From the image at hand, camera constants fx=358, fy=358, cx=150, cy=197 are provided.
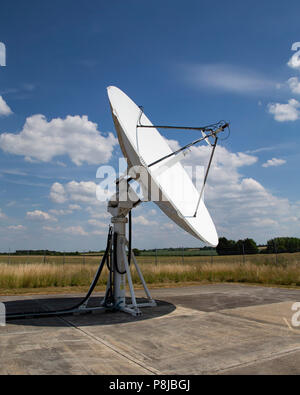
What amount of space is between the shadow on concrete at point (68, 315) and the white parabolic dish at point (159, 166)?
7.86 feet

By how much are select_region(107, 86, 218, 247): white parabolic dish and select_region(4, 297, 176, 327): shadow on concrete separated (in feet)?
7.86

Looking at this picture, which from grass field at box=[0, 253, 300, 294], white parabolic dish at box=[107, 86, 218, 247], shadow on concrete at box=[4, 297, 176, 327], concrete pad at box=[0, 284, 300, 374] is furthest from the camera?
grass field at box=[0, 253, 300, 294]

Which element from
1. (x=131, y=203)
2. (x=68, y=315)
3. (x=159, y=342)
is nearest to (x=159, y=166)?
(x=131, y=203)

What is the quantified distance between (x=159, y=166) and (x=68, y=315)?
429cm

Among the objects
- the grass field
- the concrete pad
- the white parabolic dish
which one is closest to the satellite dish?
the white parabolic dish

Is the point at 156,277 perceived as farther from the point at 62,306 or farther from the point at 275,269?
the point at 62,306

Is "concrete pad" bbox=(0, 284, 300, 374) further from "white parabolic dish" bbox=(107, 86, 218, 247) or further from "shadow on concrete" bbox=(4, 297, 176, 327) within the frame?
"white parabolic dish" bbox=(107, 86, 218, 247)

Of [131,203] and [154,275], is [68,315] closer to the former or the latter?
[131,203]

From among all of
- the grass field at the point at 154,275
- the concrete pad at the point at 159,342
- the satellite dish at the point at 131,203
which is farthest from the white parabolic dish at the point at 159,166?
the grass field at the point at 154,275

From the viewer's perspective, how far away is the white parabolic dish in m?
7.14

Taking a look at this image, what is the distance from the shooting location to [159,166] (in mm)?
9266

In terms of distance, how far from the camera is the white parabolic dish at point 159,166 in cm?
714

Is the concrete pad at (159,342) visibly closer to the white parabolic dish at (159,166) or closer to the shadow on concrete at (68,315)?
the shadow on concrete at (68,315)
